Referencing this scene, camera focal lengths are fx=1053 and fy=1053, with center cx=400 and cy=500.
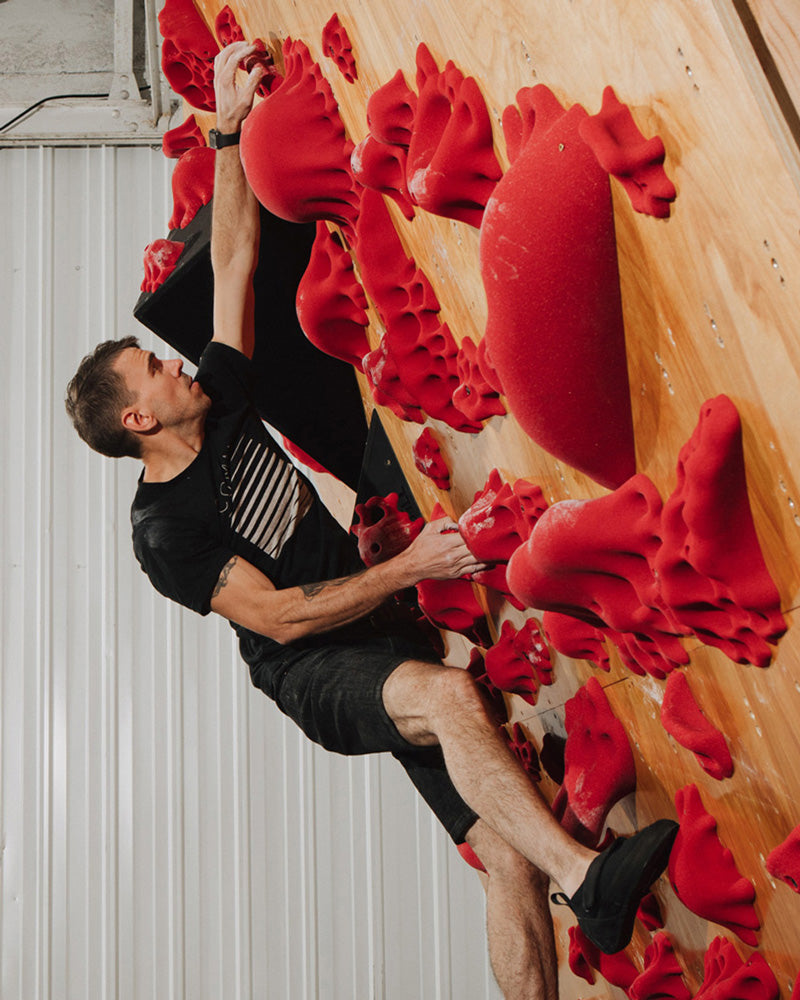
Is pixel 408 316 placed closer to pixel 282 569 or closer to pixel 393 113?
pixel 393 113

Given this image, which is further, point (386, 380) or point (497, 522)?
point (386, 380)

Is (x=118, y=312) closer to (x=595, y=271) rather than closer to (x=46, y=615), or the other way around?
→ (x=46, y=615)

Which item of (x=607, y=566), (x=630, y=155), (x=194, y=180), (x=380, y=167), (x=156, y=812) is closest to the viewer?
(x=630, y=155)

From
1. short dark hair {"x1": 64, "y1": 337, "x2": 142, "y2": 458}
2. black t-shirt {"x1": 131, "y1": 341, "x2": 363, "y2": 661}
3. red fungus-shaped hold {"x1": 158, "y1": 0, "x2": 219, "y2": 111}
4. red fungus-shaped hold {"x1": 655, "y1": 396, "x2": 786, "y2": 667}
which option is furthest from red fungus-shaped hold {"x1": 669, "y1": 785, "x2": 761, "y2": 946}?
red fungus-shaped hold {"x1": 158, "y1": 0, "x2": 219, "y2": 111}

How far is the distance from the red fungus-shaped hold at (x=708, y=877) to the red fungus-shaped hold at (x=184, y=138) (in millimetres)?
2202

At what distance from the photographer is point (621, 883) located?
1.61 m

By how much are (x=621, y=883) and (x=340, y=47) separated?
145 centimetres

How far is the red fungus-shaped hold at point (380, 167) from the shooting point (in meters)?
1.63

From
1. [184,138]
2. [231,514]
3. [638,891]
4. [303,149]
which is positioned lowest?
[638,891]

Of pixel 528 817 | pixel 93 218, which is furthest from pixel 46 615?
pixel 528 817

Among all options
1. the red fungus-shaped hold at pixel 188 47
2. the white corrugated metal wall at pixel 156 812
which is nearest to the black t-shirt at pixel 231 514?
the red fungus-shaped hold at pixel 188 47

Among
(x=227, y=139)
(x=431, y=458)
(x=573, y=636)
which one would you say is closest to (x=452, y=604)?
(x=431, y=458)

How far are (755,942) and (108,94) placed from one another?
13.9 feet

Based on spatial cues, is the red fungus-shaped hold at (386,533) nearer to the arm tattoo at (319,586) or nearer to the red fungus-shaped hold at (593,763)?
the arm tattoo at (319,586)
